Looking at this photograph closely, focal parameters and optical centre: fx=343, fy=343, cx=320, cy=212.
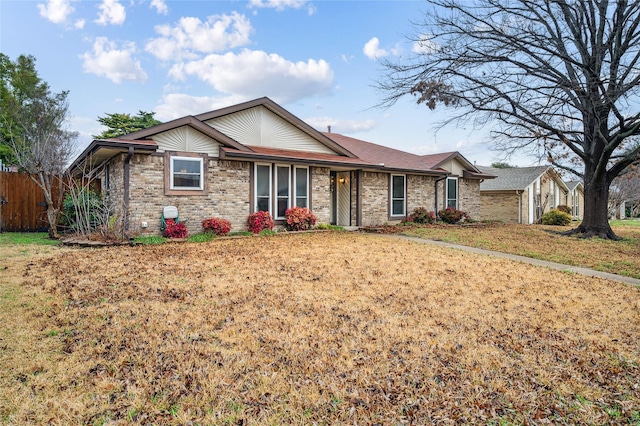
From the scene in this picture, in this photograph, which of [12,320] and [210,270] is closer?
[12,320]

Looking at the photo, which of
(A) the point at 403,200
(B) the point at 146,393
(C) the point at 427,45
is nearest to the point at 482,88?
(C) the point at 427,45

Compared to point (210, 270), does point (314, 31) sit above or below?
above

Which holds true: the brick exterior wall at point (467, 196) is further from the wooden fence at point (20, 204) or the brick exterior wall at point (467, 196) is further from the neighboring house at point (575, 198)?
the wooden fence at point (20, 204)

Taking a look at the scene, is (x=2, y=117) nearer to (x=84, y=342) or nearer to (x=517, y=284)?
(x=84, y=342)

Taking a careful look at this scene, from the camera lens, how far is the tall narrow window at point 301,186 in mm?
13594

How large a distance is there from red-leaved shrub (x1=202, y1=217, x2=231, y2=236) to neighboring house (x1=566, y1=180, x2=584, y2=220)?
29976 millimetres

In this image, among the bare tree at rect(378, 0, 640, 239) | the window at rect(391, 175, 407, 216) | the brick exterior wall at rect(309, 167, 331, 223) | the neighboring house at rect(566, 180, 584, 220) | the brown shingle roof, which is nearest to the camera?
the bare tree at rect(378, 0, 640, 239)

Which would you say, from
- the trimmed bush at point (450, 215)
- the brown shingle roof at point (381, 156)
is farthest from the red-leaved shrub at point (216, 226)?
the trimmed bush at point (450, 215)

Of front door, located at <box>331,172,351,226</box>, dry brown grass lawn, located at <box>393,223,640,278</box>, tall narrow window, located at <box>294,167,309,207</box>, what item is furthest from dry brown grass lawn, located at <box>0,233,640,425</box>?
front door, located at <box>331,172,351,226</box>

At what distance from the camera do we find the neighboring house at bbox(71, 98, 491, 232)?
34.8 ft

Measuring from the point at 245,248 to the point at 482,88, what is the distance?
9237 millimetres

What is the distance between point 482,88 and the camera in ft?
37.4

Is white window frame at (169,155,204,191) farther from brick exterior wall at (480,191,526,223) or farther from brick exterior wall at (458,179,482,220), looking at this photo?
brick exterior wall at (480,191,526,223)

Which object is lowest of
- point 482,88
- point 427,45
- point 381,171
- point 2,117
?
point 381,171
